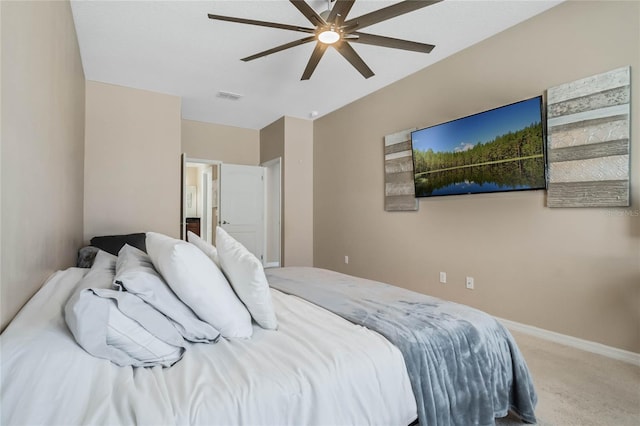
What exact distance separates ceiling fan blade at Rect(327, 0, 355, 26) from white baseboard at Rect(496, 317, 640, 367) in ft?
9.69

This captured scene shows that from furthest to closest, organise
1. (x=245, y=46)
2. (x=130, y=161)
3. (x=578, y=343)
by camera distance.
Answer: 1. (x=130, y=161)
2. (x=245, y=46)
3. (x=578, y=343)

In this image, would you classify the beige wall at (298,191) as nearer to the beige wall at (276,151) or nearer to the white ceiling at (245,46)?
the beige wall at (276,151)

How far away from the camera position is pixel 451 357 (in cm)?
129

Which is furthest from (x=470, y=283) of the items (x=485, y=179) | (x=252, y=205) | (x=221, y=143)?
(x=221, y=143)

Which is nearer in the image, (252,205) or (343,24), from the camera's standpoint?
(343,24)

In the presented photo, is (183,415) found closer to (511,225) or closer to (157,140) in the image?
(511,225)

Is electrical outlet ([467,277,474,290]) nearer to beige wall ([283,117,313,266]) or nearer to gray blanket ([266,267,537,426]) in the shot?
gray blanket ([266,267,537,426])

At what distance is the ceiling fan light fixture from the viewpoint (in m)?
2.32

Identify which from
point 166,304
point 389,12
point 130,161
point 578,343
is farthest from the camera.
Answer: point 130,161

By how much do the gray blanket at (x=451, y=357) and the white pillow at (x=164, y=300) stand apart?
64cm

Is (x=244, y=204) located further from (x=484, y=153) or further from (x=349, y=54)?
(x=484, y=153)

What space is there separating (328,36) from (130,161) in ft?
10.6

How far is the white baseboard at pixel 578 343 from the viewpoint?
7.35 ft

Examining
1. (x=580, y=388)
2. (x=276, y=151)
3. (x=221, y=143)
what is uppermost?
(x=221, y=143)
